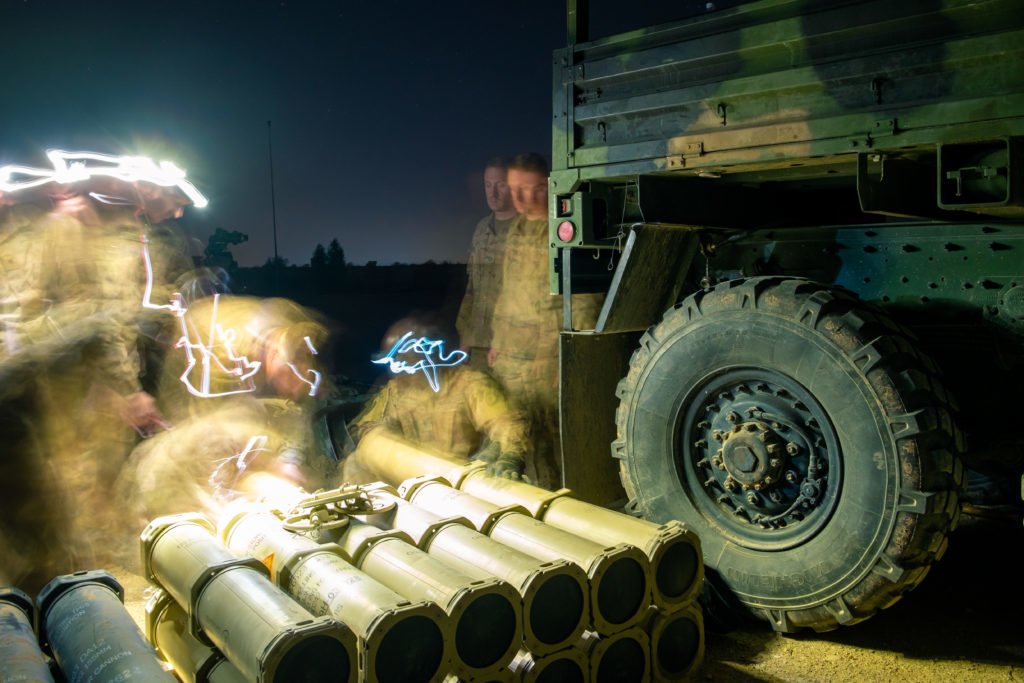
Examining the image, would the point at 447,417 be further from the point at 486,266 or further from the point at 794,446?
the point at 794,446

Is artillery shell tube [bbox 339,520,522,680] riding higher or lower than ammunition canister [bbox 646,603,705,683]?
higher

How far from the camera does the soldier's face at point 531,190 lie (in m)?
8.06

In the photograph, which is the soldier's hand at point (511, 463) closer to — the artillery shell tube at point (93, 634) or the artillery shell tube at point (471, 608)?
the artillery shell tube at point (471, 608)

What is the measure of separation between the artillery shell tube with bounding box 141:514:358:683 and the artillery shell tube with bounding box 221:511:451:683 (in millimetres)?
122

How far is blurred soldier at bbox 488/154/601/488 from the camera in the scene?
25.7ft

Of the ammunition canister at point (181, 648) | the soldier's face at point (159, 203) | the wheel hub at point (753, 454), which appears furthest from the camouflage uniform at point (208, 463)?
the wheel hub at point (753, 454)

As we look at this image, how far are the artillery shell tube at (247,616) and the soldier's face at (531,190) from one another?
193 inches

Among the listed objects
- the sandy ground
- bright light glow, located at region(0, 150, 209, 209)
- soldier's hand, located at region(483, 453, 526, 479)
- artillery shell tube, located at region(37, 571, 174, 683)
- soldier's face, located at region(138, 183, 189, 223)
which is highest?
bright light glow, located at region(0, 150, 209, 209)

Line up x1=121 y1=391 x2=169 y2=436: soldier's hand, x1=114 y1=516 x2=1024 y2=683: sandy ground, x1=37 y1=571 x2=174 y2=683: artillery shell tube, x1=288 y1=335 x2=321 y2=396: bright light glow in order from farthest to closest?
1. x1=288 y1=335 x2=321 y2=396: bright light glow
2. x1=121 y1=391 x2=169 y2=436: soldier's hand
3. x1=114 y1=516 x2=1024 y2=683: sandy ground
4. x1=37 y1=571 x2=174 y2=683: artillery shell tube

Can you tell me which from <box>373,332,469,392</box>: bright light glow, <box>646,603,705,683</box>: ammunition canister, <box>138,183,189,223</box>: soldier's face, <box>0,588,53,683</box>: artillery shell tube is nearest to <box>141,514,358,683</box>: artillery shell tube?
<box>0,588,53,683</box>: artillery shell tube

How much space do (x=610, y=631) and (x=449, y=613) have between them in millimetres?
929

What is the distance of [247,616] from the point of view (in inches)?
128

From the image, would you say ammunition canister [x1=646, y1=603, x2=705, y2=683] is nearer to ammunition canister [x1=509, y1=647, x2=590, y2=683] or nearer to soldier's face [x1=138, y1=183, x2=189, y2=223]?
ammunition canister [x1=509, y1=647, x2=590, y2=683]

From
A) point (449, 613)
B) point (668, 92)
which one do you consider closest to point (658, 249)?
point (668, 92)
